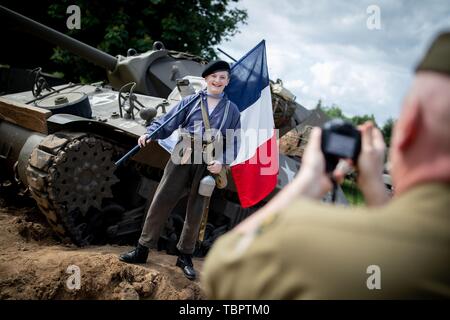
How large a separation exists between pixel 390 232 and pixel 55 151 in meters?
→ 3.81

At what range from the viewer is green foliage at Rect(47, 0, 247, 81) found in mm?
13324

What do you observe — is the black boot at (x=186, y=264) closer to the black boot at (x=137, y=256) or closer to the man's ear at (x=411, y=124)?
the black boot at (x=137, y=256)

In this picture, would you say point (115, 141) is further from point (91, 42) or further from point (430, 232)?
point (91, 42)

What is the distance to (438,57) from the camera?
848mm

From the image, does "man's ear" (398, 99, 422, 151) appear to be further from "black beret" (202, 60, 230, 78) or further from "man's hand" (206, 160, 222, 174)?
"black beret" (202, 60, 230, 78)

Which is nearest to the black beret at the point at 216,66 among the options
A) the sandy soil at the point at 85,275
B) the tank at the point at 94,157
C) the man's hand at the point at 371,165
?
the tank at the point at 94,157

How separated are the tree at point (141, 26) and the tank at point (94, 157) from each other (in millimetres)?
7279

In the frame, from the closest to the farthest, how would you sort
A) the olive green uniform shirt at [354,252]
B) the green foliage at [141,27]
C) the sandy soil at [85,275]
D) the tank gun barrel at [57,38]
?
the olive green uniform shirt at [354,252] → the sandy soil at [85,275] → the tank gun barrel at [57,38] → the green foliage at [141,27]

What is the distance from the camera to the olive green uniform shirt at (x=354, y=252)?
29.9 inches

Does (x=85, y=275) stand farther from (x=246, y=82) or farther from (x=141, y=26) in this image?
(x=141, y=26)

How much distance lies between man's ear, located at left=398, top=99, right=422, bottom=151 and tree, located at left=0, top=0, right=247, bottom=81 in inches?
514

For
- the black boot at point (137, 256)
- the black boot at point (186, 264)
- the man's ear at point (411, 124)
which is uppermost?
the man's ear at point (411, 124)

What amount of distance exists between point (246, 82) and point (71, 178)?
2.11 metres

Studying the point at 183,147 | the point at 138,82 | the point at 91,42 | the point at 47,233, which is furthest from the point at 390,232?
the point at 91,42
